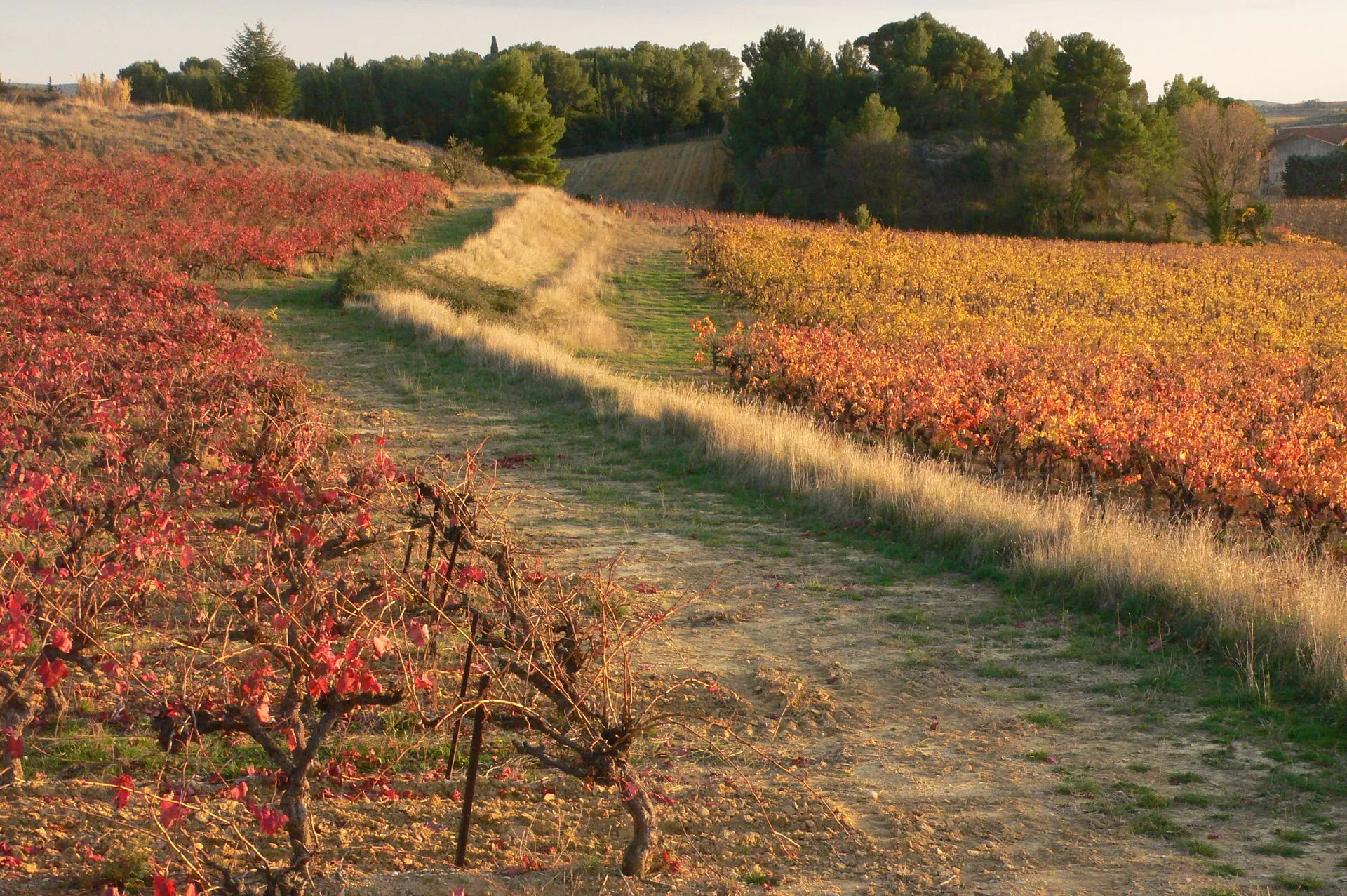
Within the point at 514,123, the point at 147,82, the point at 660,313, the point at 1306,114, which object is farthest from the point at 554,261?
the point at 1306,114

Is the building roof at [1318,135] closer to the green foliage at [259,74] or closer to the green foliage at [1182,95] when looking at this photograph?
the green foliage at [1182,95]

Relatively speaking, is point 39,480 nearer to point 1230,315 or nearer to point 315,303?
point 315,303

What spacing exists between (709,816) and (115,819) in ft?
6.74

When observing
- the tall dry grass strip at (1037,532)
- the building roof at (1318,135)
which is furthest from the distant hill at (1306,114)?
the tall dry grass strip at (1037,532)

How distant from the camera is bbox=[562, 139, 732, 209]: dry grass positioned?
63875 mm

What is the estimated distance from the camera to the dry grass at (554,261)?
20.0m

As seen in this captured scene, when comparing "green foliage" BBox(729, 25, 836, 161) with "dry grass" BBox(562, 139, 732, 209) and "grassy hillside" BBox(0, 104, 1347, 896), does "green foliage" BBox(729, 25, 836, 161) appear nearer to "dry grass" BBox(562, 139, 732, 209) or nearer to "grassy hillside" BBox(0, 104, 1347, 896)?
"dry grass" BBox(562, 139, 732, 209)

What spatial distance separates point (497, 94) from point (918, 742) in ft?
159

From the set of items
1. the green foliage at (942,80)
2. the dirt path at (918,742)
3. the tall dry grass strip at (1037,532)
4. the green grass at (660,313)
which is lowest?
the dirt path at (918,742)

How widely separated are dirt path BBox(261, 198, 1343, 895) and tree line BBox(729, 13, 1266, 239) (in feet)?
112

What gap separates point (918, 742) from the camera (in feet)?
17.3

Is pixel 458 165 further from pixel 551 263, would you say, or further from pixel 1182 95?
pixel 1182 95

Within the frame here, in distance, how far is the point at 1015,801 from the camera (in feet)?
15.3

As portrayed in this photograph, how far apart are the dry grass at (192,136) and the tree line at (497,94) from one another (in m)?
6.82
